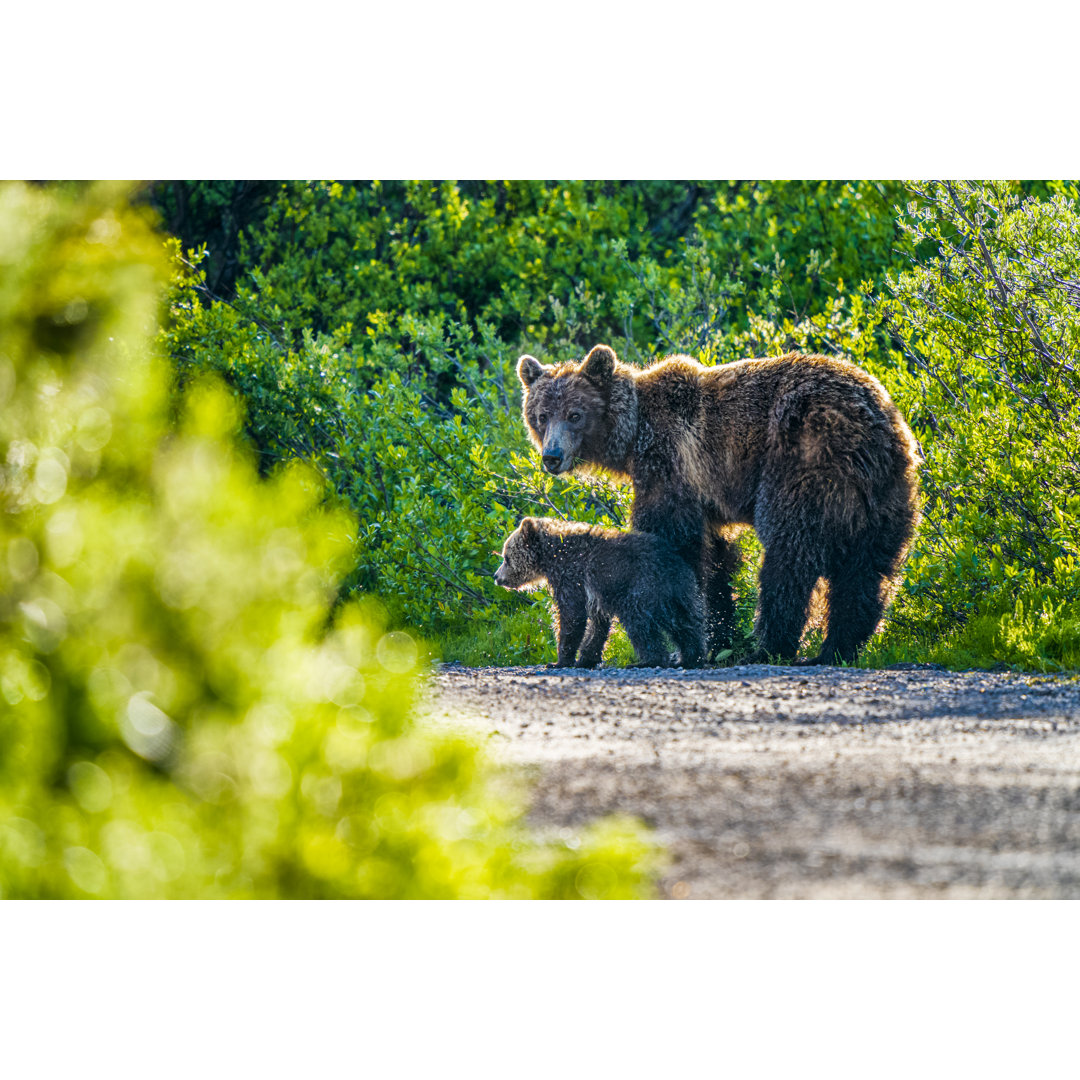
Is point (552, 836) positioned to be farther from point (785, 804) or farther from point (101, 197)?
point (101, 197)

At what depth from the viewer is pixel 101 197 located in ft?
12.2

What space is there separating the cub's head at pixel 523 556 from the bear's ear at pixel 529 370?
3.55 feet

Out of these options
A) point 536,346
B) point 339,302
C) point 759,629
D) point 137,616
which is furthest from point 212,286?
point 137,616

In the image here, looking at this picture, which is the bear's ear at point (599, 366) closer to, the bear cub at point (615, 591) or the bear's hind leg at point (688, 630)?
the bear cub at point (615, 591)

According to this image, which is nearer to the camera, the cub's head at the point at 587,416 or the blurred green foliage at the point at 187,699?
the blurred green foliage at the point at 187,699

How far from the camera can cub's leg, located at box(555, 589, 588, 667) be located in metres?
7.14

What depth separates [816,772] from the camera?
12.3 feet

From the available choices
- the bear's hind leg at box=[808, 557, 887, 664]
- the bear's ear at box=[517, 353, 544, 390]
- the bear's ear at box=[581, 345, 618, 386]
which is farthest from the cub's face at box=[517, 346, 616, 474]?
the bear's hind leg at box=[808, 557, 887, 664]

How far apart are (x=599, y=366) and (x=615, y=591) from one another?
1.48 meters

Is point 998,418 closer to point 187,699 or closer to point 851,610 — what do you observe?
point 851,610

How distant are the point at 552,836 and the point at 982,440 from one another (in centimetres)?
511

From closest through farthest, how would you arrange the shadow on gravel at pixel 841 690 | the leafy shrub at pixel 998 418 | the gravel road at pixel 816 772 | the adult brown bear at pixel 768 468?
1. the gravel road at pixel 816 772
2. the shadow on gravel at pixel 841 690
3. the adult brown bear at pixel 768 468
4. the leafy shrub at pixel 998 418

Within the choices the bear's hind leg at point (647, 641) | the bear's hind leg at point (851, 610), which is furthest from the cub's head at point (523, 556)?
the bear's hind leg at point (851, 610)

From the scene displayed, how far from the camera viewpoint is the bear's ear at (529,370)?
25.8 ft
